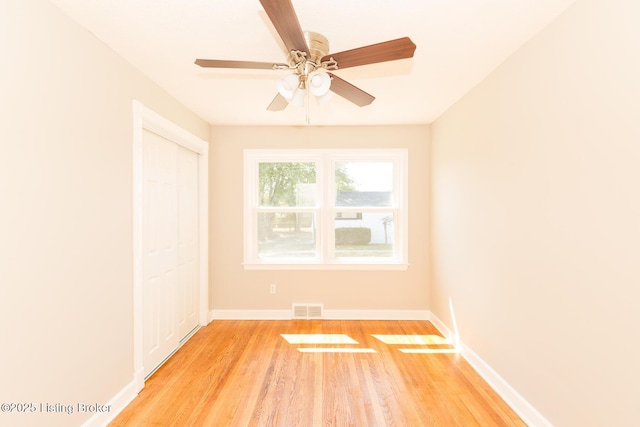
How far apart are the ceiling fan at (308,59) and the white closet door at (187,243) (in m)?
2.01

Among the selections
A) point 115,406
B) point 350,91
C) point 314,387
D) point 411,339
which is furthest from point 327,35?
point 411,339

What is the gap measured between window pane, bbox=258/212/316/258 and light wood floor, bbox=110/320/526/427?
1.06 meters

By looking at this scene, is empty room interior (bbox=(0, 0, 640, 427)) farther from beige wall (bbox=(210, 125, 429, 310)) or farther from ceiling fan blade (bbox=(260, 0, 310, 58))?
beige wall (bbox=(210, 125, 429, 310))

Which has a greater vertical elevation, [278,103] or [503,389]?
[278,103]

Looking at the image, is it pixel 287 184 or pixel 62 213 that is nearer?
pixel 62 213

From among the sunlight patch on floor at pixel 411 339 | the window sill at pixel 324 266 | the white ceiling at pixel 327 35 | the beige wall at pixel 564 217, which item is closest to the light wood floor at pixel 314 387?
the sunlight patch on floor at pixel 411 339

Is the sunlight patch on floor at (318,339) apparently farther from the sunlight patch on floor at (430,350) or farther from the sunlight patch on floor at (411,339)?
the sunlight patch on floor at (430,350)

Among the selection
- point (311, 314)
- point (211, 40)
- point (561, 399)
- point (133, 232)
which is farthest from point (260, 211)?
point (561, 399)

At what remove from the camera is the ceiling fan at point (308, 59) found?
1327 mm

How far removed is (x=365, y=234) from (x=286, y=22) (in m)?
3.09

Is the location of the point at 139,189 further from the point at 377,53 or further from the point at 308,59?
the point at 377,53

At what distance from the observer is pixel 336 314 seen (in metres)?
4.00

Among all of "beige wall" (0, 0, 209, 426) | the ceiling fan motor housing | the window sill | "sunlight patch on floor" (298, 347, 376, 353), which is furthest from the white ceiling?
"sunlight patch on floor" (298, 347, 376, 353)

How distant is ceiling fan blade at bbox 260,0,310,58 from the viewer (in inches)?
47.1
